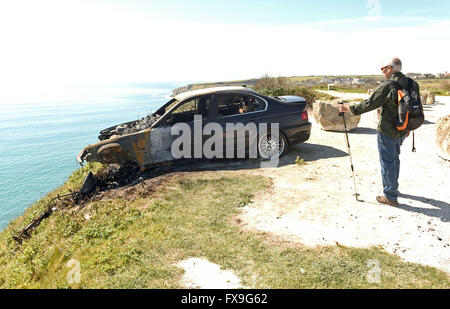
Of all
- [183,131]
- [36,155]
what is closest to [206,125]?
[183,131]

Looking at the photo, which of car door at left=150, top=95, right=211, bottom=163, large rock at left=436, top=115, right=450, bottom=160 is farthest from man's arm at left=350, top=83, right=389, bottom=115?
large rock at left=436, top=115, right=450, bottom=160

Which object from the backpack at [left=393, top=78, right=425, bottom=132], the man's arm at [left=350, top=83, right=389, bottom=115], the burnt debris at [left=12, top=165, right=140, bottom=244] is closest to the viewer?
the backpack at [left=393, top=78, right=425, bottom=132]

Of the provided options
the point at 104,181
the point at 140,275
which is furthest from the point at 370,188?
the point at 104,181

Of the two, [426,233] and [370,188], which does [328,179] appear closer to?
[370,188]

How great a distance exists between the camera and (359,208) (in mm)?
5102

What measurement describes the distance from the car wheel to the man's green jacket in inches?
121

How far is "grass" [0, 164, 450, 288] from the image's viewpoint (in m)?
3.44

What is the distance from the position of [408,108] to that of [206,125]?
4.44m

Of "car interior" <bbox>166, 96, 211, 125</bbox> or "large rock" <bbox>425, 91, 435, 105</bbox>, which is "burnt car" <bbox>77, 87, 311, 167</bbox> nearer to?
"car interior" <bbox>166, 96, 211, 125</bbox>

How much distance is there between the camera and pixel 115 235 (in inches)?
191

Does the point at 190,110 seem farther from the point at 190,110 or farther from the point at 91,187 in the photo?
the point at 91,187
